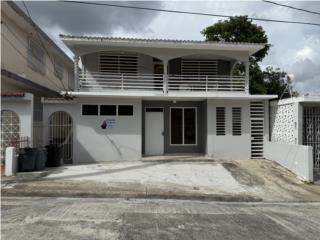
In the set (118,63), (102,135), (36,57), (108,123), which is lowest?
(102,135)

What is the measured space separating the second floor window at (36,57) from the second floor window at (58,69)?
82.2 inches

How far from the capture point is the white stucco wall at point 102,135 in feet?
52.4

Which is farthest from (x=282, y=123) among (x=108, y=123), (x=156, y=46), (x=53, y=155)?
(x=53, y=155)

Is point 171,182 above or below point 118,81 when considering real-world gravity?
below

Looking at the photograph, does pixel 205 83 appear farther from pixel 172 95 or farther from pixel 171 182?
pixel 171 182

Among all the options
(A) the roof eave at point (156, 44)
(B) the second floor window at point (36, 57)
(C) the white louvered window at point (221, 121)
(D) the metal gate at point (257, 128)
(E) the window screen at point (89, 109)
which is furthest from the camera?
(B) the second floor window at point (36, 57)

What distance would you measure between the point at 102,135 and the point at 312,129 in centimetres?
984

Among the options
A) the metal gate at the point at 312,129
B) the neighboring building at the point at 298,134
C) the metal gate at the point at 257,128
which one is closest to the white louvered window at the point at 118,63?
→ the metal gate at the point at 257,128

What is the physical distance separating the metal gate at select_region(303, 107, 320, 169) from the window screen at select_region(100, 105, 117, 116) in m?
8.93

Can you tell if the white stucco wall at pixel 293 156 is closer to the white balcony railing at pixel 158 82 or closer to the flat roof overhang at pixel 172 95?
the flat roof overhang at pixel 172 95

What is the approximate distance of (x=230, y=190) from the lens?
37.7 feet

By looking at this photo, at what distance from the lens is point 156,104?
17922mm

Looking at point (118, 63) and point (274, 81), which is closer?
point (118, 63)

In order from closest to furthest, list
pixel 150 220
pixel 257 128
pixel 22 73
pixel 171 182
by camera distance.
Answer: pixel 150 220
pixel 171 182
pixel 22 73
pixel 257 128
